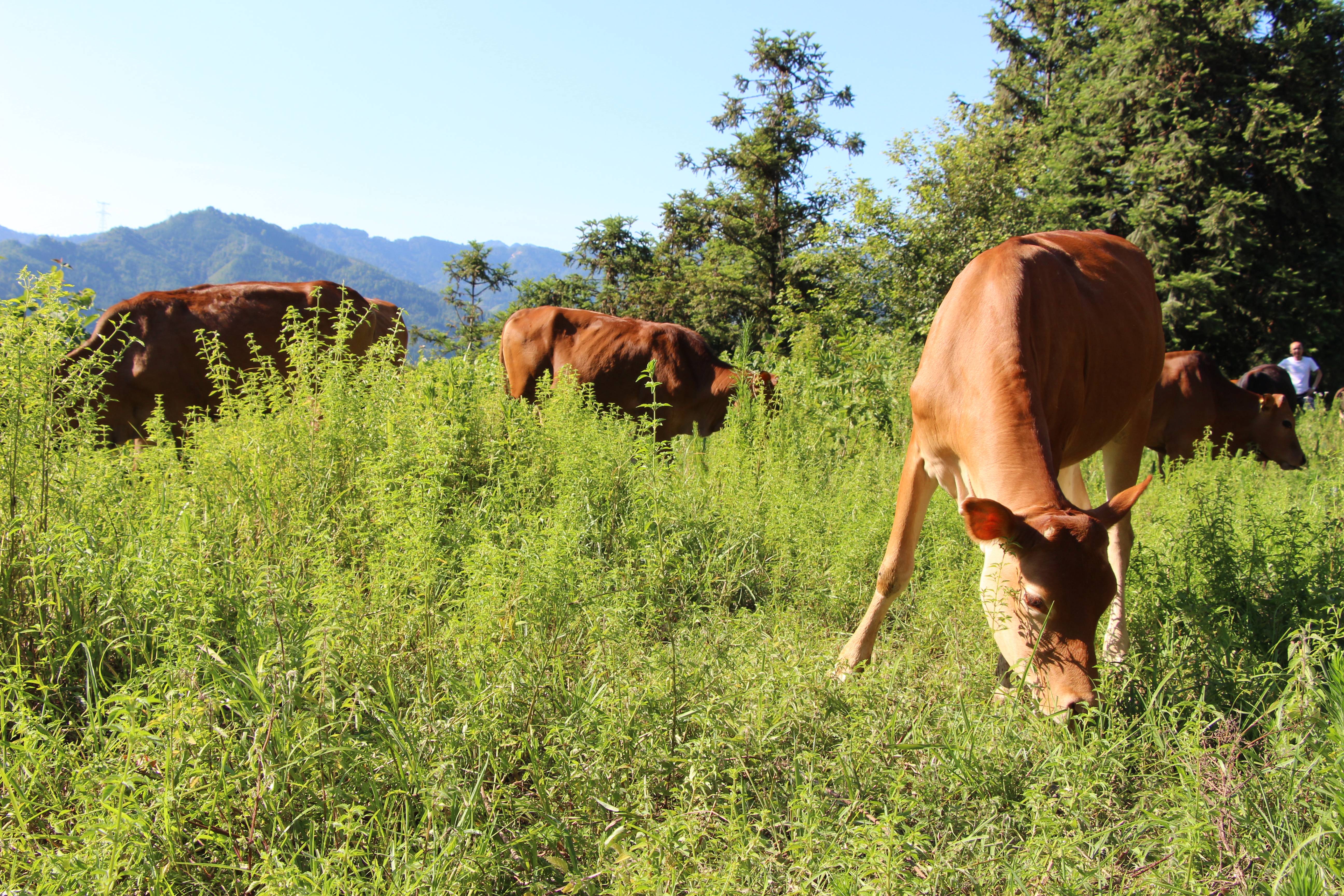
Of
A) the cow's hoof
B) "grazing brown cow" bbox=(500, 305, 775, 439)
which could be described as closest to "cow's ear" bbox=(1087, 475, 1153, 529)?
the cow's hoof

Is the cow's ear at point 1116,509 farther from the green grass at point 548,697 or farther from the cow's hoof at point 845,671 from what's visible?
the cow's hoof at point 845,671

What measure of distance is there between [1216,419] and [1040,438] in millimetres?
8071

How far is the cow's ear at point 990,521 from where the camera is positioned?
2.36 m

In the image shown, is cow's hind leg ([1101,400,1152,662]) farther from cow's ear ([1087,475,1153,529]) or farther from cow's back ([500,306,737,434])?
cow's back ([500,306,737,434])

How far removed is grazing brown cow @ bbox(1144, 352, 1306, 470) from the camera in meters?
9.03

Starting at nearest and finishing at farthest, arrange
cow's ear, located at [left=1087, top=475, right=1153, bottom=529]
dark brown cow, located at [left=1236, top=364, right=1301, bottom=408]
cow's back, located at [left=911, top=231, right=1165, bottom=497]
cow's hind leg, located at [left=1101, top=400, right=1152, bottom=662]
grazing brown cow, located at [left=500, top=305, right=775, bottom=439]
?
cow's ear, located at [left=1087, top=475, right=1153, bottom=529] < cow's back, located at [left=911, top=231, right=1165, bottom=497] < cow's hind leg, located at [left=1101, top=400, right=1152, bottom=662] < grazing brown cow, located at [left=500, top=305, right=775, bottom=439] < dark brown cow, located at [left=1236, top=364, right=1301, bottom=408]

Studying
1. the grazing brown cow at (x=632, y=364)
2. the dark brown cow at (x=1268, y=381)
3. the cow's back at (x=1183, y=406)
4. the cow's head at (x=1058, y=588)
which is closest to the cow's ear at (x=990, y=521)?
the cow's head at (x=1058, y=588)

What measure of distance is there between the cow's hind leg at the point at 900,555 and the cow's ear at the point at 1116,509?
99 cm

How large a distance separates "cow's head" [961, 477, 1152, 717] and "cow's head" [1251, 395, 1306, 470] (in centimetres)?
856

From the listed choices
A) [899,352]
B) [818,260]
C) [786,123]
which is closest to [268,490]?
[899,352]

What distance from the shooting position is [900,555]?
3486 millimetres

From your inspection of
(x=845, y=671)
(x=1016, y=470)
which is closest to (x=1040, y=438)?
(x=1016, y=470)

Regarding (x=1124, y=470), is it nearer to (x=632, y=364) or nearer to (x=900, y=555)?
(x=900, y=555)

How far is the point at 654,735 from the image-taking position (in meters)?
2.36
